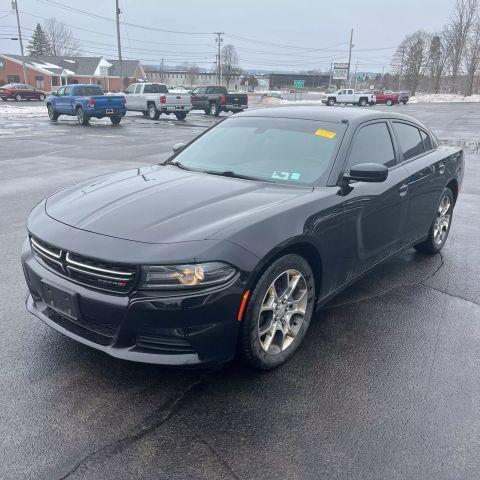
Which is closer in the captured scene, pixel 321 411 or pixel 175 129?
pixel 321 411

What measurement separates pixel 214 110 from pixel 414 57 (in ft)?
198

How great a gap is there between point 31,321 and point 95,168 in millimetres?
7506

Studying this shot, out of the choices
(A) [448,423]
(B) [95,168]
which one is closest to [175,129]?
(B) [95,168]

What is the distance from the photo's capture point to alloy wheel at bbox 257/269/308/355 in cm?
305

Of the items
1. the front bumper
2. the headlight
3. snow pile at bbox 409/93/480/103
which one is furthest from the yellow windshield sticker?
snow pile at bbox 409/93/480/103

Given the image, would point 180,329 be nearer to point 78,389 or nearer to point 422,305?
point 78,389

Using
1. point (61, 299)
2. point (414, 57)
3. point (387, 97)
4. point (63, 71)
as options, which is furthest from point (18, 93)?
point (414, 57)

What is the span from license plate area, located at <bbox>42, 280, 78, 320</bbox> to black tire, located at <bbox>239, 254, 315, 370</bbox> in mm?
990

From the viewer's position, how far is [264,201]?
3207 millimetres

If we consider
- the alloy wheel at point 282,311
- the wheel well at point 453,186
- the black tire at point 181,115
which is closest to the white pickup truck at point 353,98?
the black tire at point 181,115

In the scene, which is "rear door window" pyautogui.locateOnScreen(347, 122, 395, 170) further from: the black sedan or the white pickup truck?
the white pickup truck

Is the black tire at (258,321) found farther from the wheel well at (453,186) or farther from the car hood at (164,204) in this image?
the wheel well at (453,186)

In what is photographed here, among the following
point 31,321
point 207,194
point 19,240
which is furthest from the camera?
point 19,240

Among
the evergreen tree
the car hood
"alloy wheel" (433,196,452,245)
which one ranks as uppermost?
the evergreen tree
